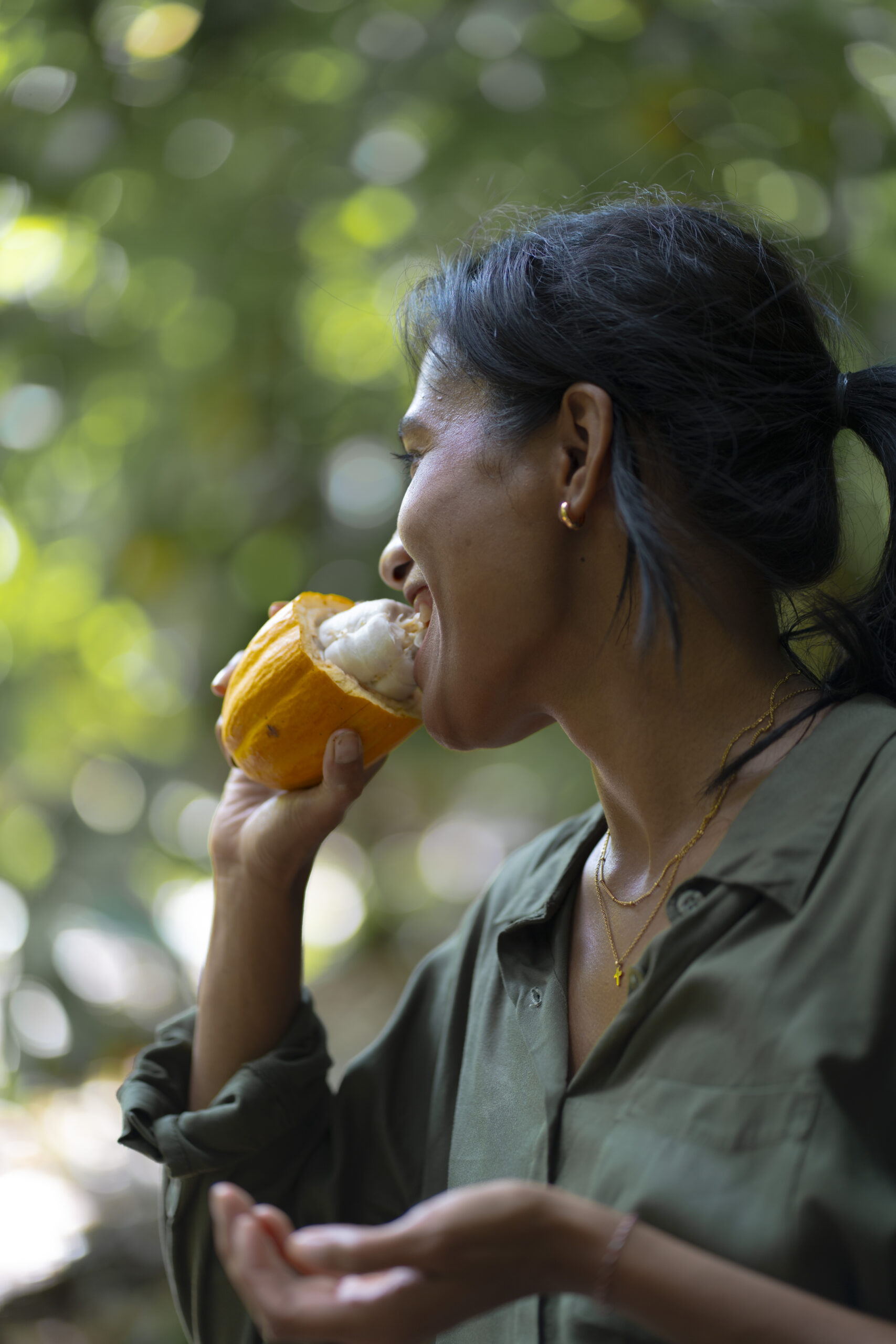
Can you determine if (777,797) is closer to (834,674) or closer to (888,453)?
(834,674)

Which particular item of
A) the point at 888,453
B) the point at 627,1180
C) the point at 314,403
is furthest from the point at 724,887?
the point at 314,403

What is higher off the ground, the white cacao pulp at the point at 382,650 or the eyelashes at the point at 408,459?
the eyelashes at the point at 408,459

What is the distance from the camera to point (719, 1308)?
80 cm

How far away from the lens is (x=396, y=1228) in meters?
0.75

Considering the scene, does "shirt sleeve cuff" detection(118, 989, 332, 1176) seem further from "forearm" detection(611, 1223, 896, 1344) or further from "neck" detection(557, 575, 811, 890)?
"forearm" detection(611, 1223, 896, 1344)

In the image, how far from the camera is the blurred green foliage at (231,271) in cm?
209

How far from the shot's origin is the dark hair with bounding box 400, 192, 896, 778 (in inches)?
46.1

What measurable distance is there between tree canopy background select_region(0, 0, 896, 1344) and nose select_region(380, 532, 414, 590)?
1.00 meters

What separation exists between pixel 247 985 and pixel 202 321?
160 cm

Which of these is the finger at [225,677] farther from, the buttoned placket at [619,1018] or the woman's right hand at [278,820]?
the buttoned placket at [619,1018]

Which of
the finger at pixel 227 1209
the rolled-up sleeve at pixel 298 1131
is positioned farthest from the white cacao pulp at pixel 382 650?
the finger at pixel 227 1209

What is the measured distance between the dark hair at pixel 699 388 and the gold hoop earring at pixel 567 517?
0.17 ft

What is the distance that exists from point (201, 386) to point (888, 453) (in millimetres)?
1745

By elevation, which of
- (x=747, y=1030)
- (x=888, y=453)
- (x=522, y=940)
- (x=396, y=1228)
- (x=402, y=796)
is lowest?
(x=402, y=796)
